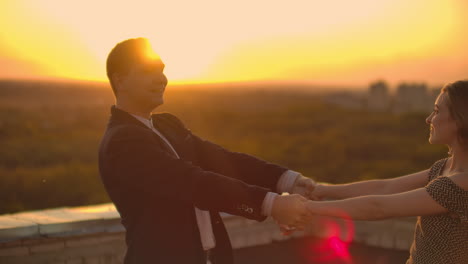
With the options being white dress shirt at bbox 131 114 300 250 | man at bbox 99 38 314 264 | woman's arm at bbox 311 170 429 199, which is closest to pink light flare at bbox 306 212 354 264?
woman's arm at bbox 311 170 429 199

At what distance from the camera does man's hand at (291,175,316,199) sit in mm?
4547

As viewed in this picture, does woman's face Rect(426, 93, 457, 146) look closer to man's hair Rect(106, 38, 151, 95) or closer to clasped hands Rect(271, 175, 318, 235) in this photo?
clasped hands Rect(271, 175, 318, 235)

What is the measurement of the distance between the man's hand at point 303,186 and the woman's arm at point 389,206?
993 mm

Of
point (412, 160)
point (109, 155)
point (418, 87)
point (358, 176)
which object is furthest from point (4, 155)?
point (418, 87)

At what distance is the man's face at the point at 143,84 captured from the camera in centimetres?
367

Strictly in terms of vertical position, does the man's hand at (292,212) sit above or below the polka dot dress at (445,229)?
below

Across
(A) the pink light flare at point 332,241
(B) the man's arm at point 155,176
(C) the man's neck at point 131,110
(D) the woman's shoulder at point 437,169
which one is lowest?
(A) the pink light flare at point 332,241

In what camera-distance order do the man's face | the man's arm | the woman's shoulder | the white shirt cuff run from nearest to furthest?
the man's arm
the woman's shoulder
the man's face
the white shirt cuff

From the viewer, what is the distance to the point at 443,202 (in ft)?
10.2

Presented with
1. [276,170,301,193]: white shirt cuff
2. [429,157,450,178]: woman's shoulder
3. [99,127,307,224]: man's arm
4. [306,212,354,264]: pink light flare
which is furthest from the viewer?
[306,212,354,264]: pink light flare

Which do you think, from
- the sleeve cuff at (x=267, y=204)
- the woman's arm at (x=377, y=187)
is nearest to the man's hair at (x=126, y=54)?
the sleeve cuff at (x=267, y=204)

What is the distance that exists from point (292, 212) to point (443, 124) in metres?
1.18

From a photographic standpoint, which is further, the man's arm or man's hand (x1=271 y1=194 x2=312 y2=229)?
man's hand (x1=271 y1=194 x2=312 y2=229)

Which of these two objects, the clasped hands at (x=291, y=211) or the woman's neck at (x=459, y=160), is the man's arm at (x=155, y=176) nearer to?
the clasped hands at (x=291, y=211)
